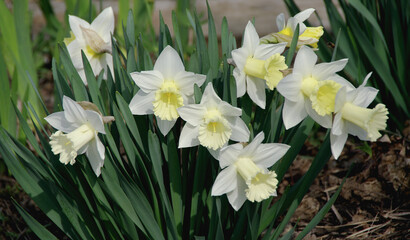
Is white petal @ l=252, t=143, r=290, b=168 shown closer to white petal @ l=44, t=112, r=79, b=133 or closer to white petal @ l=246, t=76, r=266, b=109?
white petal @ l=246, t=76, r=266, b=109

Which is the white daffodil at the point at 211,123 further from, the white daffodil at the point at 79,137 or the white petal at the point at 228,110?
the white daffodil at the point at 79,137

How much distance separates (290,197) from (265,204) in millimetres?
122

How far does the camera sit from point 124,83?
127cm

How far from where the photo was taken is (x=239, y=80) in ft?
3.81

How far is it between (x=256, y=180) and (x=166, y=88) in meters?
0.33

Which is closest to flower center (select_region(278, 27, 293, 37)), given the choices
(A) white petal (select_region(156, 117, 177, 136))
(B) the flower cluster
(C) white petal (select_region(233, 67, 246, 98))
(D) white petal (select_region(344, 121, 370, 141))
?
(B) the flower cluster

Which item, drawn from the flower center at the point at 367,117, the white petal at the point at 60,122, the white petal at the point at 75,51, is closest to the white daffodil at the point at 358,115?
the flower center at the point at 367,117

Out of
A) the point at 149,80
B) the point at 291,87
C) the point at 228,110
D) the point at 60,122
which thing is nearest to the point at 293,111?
the point at 291,87

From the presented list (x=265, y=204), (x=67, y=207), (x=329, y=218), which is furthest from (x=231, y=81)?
(x=329, y=218)

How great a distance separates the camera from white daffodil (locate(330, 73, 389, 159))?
3.51 ft

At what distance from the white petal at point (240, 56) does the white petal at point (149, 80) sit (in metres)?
0.20

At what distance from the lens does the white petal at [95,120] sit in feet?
3.57

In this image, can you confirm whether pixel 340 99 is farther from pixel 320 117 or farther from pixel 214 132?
pixel 214 132

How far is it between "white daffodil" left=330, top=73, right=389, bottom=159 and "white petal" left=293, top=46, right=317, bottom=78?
0.38 feet
